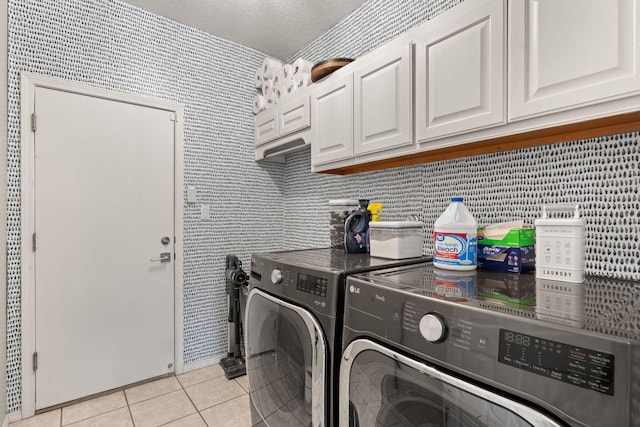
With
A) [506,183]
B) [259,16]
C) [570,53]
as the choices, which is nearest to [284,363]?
[506,183]

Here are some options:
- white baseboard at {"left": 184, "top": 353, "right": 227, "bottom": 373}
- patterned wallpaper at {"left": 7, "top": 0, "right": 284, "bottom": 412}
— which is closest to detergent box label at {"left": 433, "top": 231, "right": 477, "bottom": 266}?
patterned wallpaper at {"left": 7, "top": 0, "right": 284, "bottom": 412}

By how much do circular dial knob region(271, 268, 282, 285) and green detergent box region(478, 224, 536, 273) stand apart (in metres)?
0.88

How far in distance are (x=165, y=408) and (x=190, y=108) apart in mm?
2202

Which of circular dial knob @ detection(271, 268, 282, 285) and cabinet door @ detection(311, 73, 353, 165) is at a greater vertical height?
cabinet door @ detection(311, 73, 353, 165)

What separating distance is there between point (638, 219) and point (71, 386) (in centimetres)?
319

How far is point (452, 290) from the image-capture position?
0.92 meters

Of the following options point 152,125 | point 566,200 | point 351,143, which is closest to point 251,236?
point 152,125

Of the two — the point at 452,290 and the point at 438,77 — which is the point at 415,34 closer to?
the point at 438,77

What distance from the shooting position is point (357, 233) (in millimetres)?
1755

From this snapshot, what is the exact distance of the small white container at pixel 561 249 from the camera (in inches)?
41.1

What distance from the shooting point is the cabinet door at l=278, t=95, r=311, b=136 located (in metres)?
2.20

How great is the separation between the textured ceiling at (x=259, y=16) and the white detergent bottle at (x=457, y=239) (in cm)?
177

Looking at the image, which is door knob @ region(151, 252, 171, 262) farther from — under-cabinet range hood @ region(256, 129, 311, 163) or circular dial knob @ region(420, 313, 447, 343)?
circular dial knob @ region(420, 313, 447, 343)

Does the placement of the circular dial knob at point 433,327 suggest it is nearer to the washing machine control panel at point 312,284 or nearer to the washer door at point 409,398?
the washer door at point 409,398
